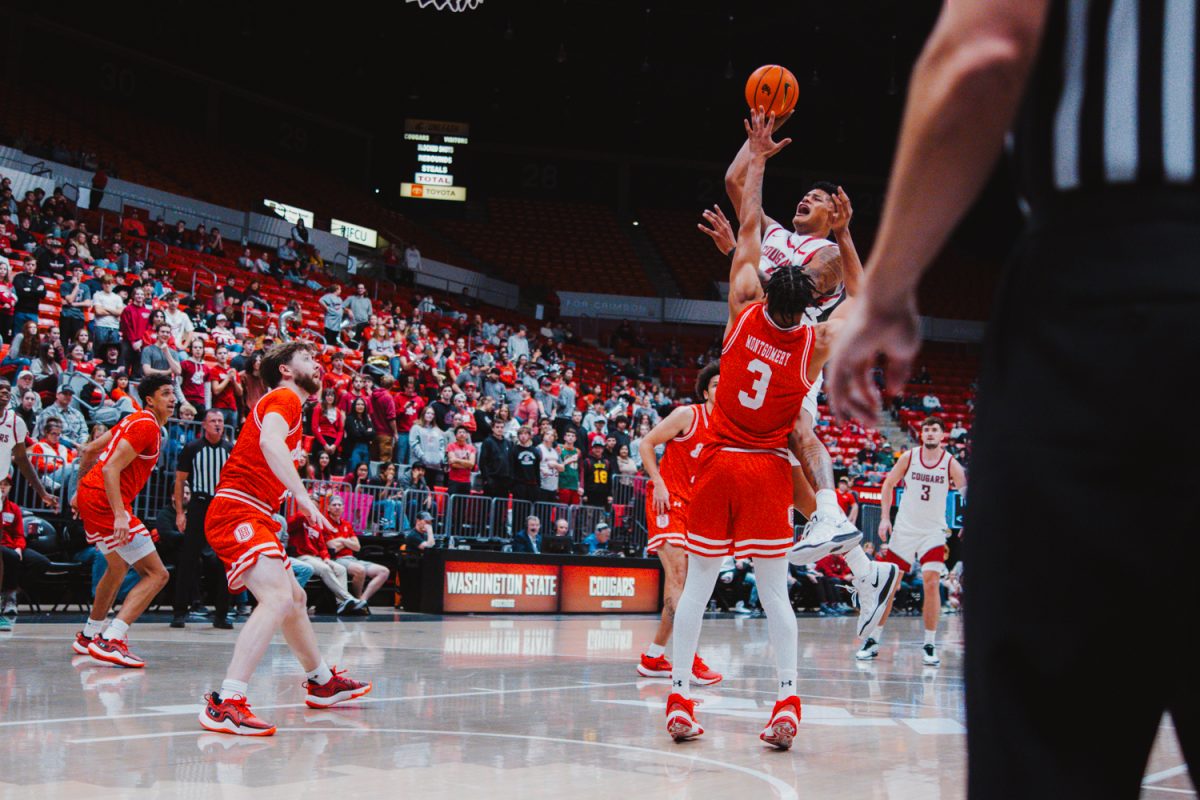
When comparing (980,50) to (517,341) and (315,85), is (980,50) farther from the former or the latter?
(315,85)

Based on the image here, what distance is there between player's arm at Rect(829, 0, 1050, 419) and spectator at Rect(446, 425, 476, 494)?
1517 cm

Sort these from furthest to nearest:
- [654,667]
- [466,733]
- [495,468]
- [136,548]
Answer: [495,468] < [654,667] < [136,548] < [466,733]

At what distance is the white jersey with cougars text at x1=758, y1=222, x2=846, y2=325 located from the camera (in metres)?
6.94

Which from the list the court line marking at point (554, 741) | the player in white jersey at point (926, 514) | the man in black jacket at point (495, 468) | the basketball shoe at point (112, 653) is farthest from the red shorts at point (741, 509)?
the man in black jacket at point (495, 468)

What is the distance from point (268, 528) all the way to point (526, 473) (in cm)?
1115

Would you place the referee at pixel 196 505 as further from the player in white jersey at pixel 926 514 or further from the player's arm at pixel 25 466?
the player in white jersey at pixel 926 514

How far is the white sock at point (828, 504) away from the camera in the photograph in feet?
23.6

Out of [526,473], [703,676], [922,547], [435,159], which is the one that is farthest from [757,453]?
[435,159]

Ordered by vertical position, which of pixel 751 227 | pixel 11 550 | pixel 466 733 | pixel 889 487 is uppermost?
pixel 751 227

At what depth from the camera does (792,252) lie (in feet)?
23.2

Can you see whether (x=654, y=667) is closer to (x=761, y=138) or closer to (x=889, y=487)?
(x=889, y=487)

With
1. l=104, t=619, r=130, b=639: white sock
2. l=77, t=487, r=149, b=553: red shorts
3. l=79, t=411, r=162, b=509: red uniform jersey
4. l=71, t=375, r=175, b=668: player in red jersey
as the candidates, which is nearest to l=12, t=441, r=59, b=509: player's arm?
l=71, t=375, r=175, b=668: player in red jersey

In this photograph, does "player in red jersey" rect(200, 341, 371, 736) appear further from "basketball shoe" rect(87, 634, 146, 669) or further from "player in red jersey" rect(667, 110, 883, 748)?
"basketball shoe" rect(87, 634, 146, 669)

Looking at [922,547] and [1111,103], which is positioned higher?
[1111,103]
